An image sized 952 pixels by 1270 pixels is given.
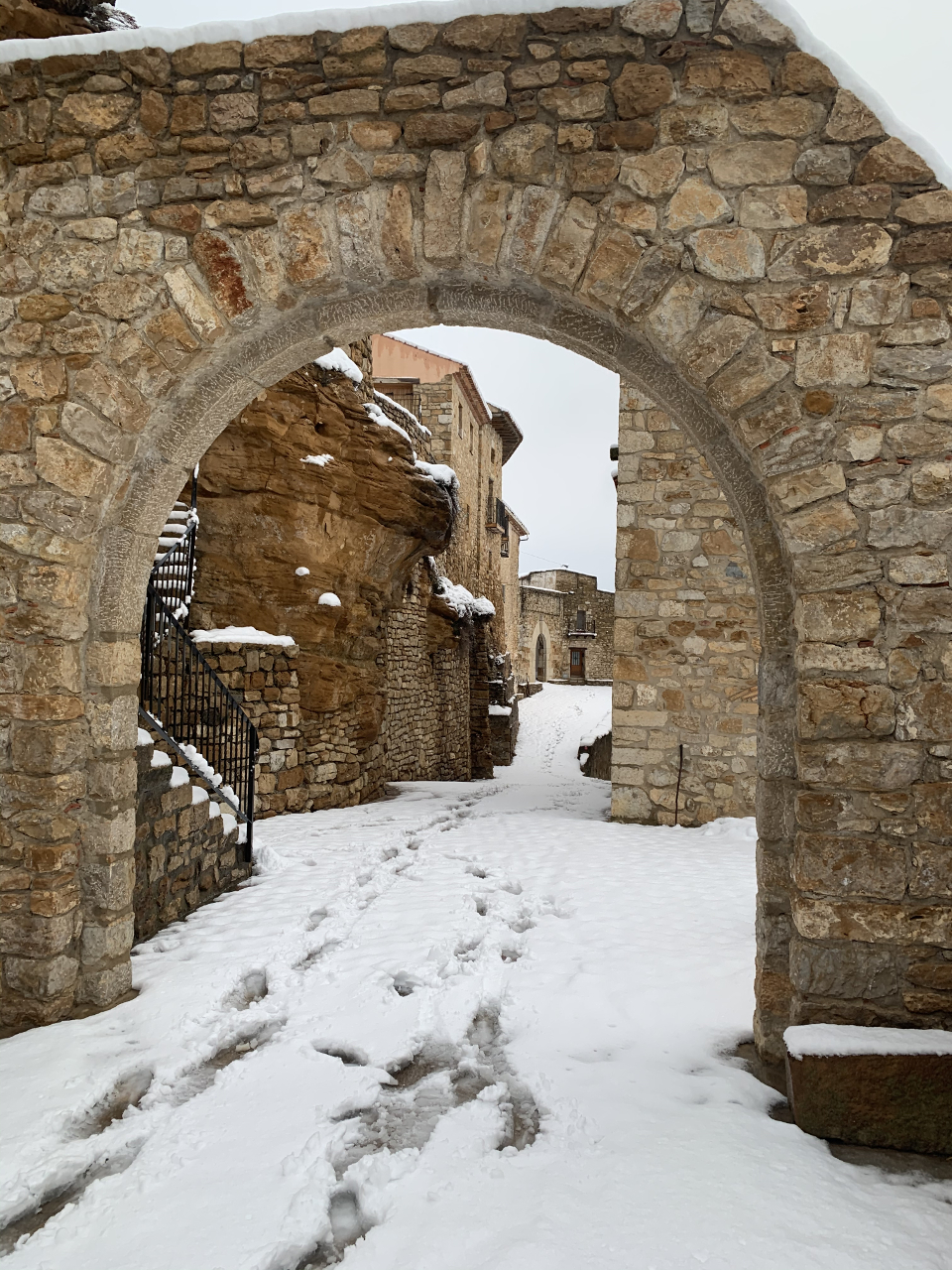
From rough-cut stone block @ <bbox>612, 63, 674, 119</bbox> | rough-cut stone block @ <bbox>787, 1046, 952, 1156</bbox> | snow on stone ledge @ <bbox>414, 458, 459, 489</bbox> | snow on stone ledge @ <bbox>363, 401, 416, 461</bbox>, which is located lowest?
rough-cut stone block @ <bbox>787, 1046, 952, 1156</bbox>

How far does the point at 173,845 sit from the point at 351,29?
3924 millimetres

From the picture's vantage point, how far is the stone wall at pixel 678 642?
6793 mm

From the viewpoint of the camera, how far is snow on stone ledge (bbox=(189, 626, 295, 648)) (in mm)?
7293

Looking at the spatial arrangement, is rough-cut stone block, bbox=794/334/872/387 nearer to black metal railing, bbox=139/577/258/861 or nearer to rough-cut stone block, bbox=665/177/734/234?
rough-cut stone block, bbox=665/177/734/234

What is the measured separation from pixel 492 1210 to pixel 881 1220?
106cm

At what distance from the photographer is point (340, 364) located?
26.4 feet

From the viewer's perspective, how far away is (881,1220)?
200 centimetres

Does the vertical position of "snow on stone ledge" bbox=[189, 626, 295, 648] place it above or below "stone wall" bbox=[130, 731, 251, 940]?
above

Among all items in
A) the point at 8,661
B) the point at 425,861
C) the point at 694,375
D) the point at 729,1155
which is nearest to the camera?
the point at 729,1155

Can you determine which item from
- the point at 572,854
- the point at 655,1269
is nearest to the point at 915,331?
the point at 655,1269

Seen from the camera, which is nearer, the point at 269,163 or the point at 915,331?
the point at 915,331

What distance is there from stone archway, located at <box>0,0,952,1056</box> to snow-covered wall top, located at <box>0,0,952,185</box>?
38 mm

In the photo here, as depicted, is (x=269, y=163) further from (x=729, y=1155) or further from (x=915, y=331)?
(x=729, y=1155)

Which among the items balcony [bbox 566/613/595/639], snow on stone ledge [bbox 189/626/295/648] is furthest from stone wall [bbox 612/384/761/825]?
balcony [bbox 566/613/595/639]
